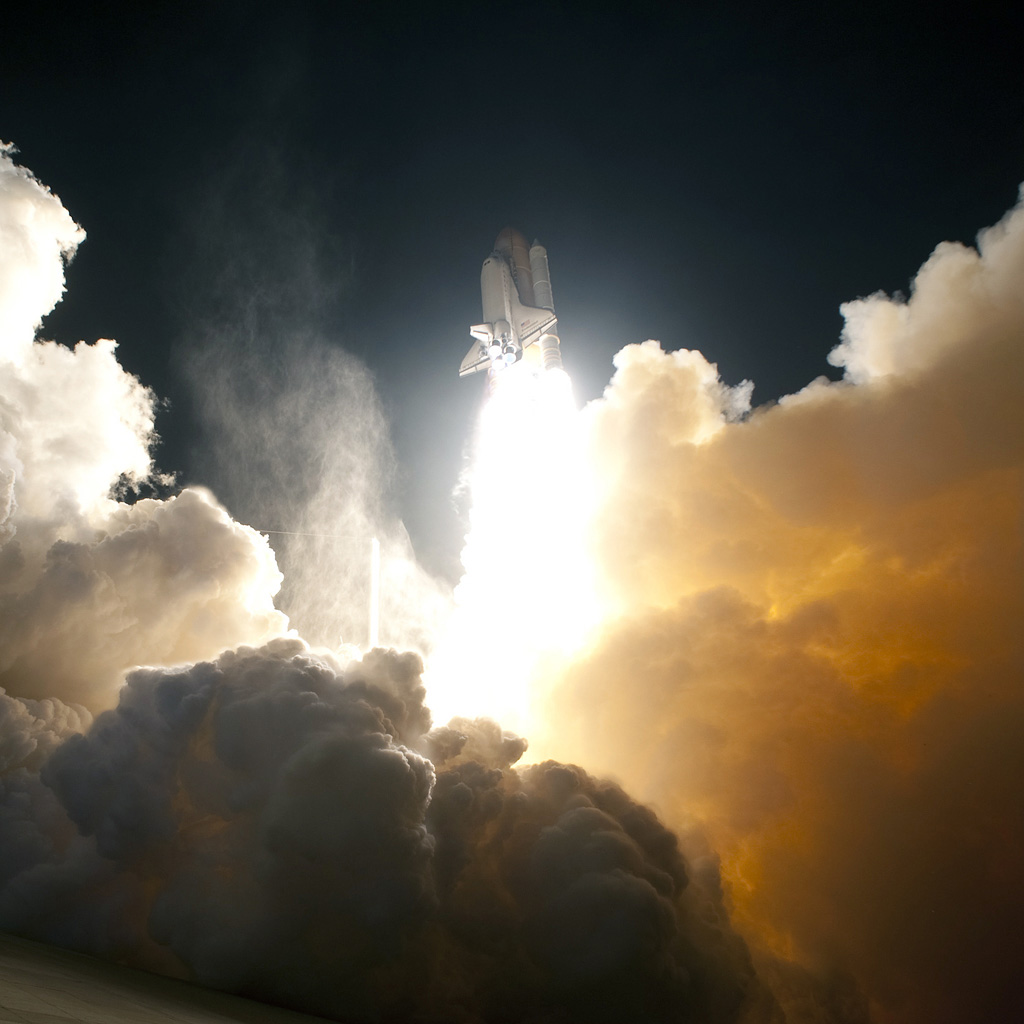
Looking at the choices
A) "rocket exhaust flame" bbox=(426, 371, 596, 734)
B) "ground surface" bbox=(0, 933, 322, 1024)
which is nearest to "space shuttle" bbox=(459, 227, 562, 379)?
"rocket exhaust flame" bbox=(426, 371, 596, 734)

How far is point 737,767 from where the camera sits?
19406 mm

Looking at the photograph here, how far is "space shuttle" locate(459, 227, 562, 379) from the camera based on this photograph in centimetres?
2841

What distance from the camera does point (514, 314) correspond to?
1149 inches

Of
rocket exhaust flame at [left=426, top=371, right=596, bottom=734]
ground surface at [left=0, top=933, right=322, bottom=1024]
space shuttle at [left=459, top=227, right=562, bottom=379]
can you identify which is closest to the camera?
ground surface at [left=0, top=933, right=322, bottom=1024]

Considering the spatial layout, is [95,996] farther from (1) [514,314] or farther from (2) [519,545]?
(1) [514,314]

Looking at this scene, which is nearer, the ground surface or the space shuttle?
the ground surface

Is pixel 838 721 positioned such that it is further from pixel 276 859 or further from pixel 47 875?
pixel 47 875

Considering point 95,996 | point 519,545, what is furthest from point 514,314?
point 95,996

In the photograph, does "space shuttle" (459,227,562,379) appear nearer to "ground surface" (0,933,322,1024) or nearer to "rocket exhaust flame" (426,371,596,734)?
"rocket exhaust flame" (426,371,596,734)

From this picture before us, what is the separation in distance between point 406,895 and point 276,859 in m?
2.83

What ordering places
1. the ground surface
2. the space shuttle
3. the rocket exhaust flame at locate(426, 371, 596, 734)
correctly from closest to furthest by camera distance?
1. the ground surface
2. the rocket exhaust flame at locate(426, 371, 596, 734)
3. the space shuttle

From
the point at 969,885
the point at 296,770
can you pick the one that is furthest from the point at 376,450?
the point at 969,885

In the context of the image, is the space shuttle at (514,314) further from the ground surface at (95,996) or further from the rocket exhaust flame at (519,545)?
the ground surface at (95,996)

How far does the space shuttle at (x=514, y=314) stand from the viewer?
2841 cm
